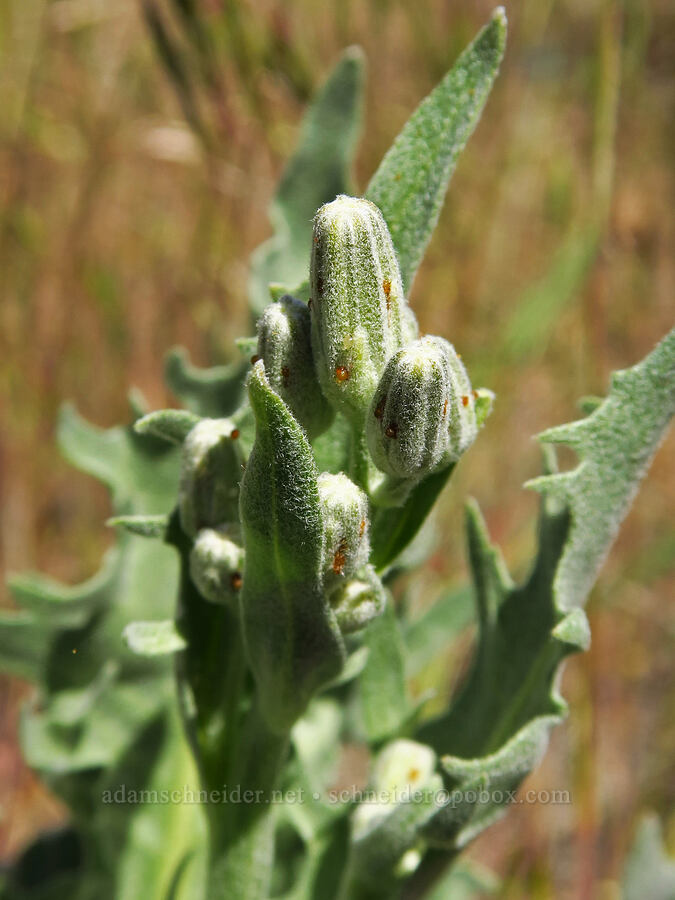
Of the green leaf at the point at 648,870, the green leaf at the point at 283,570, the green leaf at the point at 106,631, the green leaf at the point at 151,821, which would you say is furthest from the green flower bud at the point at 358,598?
the green leaf at the point at 648,870

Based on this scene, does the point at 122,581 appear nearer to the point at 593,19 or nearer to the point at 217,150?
the point at 217,150

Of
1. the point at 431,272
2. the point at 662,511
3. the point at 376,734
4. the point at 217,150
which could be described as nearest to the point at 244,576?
the point at 376,734

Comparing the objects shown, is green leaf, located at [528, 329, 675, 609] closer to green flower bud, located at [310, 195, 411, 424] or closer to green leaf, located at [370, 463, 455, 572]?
green leaf, located at [370, 463, 455, 572]

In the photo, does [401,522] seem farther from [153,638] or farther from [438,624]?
[438,624]

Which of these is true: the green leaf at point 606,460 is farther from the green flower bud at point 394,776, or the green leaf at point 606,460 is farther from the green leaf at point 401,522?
the green flower bud at point 394,776

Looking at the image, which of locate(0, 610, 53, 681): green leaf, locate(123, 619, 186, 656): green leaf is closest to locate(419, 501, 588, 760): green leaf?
locate(123, 619, 186, 656): green leaf

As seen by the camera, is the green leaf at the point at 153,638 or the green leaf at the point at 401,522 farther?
the green leaf at the point at 401,522
